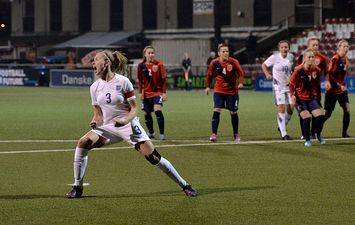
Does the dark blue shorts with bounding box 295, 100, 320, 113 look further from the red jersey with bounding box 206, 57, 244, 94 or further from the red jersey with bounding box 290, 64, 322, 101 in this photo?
the red jersey with bounding box 206, 57, 244, 94

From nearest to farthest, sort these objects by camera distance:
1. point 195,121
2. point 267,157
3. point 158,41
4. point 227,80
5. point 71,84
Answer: point 267,157 < point 227,80 < point 195,121 < point 71,84 < point 158,41

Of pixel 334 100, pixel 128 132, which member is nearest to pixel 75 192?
pixel 128 132

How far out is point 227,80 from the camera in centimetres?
2030

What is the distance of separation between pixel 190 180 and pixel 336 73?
24.7 ft

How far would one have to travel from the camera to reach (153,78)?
21078mm

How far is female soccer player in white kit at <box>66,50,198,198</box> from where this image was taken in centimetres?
1196

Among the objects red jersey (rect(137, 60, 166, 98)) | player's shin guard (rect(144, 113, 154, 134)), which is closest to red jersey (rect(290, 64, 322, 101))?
red jersey (rect(137, 60, 166, 98))

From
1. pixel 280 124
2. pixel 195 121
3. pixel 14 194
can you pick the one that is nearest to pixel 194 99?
pixel 195 121

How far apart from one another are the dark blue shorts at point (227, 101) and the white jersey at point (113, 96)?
27.3 ft

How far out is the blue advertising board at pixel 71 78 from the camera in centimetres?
5375

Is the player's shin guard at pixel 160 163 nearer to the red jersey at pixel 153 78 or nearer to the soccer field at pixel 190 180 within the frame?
the soccer field at pixel 190 180

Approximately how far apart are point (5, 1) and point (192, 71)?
24698 mm

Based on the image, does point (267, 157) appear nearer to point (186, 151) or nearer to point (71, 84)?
point (186, 151)

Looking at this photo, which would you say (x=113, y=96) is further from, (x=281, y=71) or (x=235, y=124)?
(x=281, y=71)
